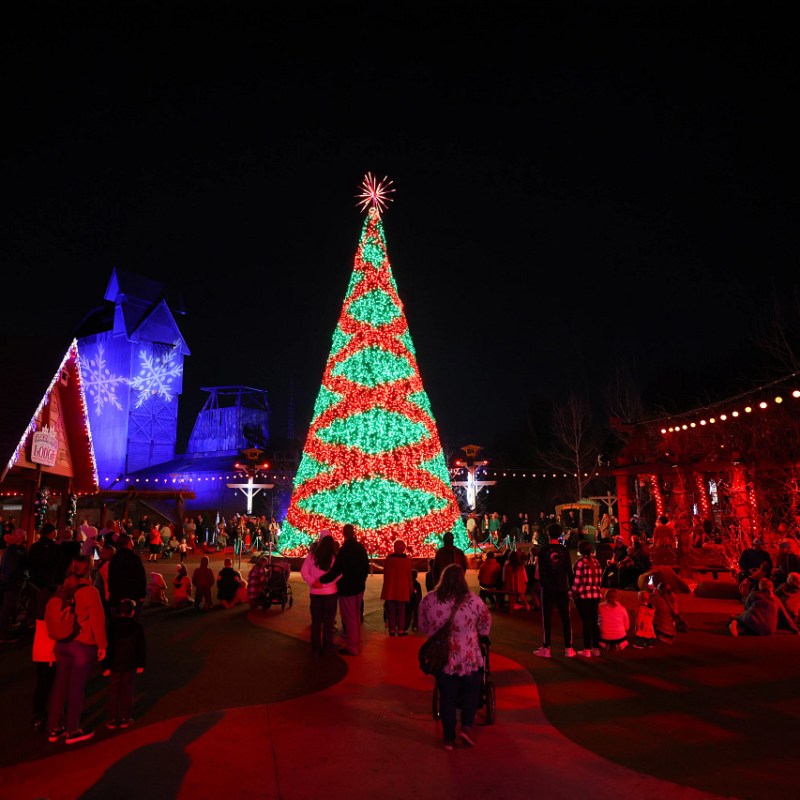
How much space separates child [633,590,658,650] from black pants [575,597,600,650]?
0.83 m

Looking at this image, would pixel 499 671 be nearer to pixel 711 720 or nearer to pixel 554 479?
pixel 711 720

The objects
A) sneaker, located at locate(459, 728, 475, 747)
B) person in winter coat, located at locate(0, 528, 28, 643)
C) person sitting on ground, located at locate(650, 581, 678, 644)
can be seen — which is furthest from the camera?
person in winter coat, located at locate(0, 528, 28, 643)

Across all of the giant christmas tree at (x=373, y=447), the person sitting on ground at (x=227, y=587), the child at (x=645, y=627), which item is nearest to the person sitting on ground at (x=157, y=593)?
the person sitting on ground at (x=227, y=587)

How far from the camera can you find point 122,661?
5070 millimetres

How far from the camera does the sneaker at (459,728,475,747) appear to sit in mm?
4660

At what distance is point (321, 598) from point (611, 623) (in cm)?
379

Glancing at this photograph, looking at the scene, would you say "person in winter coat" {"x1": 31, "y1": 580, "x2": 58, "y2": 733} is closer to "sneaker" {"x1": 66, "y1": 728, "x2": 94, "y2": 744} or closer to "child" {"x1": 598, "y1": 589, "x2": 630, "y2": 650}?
"sneaker" {"x1": 66, "y1": 728, "x2": 94, "y2": 744}

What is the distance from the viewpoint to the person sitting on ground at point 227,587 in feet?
40.5

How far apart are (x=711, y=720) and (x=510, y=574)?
6584mm

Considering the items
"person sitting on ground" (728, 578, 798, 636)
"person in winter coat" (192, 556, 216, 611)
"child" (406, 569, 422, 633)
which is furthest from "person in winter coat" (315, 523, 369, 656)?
"person sitting on ground" (728, 578, 798, 636)

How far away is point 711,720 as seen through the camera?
5.32 metres

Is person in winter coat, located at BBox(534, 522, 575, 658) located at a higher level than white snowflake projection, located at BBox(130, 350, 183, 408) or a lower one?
lower

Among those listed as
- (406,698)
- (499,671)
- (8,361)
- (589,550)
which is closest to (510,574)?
(589,550)

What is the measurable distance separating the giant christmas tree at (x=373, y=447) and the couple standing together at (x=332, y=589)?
7698 millimetres
